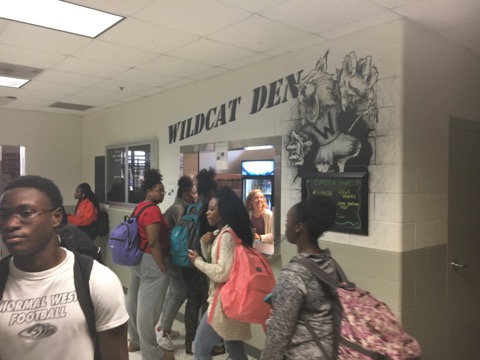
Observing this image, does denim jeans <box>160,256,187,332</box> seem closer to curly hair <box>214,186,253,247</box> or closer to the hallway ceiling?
curly hair <box>214,186,253,247</box>

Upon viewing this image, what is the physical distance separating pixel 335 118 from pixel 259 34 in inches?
30.5

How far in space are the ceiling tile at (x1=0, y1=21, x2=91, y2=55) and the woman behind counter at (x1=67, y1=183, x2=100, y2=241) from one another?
8.81ft

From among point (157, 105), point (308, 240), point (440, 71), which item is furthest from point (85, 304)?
point (157, 105)

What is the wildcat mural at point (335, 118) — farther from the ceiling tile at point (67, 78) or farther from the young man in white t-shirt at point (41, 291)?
the ceiling tile at point (67, 78)

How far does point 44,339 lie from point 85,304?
15 centimetres

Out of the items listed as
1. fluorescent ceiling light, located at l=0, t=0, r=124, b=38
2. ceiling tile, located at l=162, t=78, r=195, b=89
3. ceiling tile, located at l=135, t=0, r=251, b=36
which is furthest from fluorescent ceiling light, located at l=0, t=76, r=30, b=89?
ceiling tile, located at l=135, t=0, r=251, b=36

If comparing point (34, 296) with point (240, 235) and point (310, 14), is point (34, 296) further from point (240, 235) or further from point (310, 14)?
point (310, 14)

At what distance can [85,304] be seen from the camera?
4.28 ft

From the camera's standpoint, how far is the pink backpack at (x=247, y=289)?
7.28 feet

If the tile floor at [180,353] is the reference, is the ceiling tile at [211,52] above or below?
above

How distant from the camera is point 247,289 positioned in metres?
2.23

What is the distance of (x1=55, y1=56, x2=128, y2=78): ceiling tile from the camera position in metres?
3.42

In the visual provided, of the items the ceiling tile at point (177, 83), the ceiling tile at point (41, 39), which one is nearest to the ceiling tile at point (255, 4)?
the ceiling tile at point (41, 39)

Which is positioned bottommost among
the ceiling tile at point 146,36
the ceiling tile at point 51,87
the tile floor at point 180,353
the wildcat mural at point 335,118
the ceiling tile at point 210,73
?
the tile floor at point 180,353
